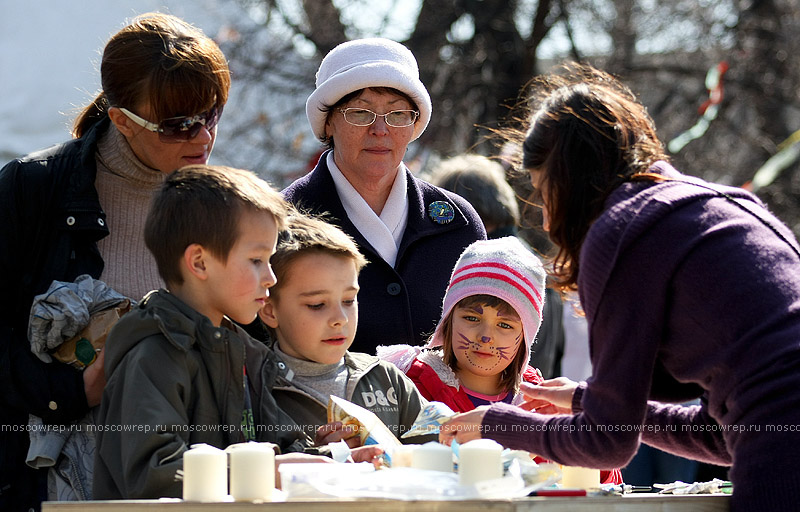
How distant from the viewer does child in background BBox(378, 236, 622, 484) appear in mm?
3174

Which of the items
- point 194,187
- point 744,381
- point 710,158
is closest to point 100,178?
point 194,187

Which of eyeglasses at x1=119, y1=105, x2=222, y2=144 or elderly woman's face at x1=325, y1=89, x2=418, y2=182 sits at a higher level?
elderly woman's face at x1=325, y1=89, x2=418, y2=182

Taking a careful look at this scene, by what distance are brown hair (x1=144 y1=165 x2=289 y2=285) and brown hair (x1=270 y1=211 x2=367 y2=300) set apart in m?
0.31

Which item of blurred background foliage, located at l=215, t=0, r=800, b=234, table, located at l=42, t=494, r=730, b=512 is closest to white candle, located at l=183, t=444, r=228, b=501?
table, located at l=42, t=494, r=730, b=512

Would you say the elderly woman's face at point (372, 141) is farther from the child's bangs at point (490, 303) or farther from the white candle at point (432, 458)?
the white candle at point (432, 458)

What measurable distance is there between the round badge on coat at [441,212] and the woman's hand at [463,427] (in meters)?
1.26

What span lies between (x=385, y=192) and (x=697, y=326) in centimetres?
167

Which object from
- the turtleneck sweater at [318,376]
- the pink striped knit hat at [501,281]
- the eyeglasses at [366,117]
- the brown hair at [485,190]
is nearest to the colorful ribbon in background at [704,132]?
the brown hair at [485,190]

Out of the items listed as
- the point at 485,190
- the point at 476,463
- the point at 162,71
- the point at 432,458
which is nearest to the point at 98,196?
the point at 162,71

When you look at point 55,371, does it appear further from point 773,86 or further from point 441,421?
point 773,86

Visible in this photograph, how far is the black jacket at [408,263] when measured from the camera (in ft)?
10.8

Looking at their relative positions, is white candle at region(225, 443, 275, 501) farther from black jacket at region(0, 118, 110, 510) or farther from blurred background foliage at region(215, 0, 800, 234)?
blurred background foliage at region(215, 0, 800, 234)

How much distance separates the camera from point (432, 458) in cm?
207

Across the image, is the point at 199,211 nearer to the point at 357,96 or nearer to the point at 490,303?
the point at 490,303
